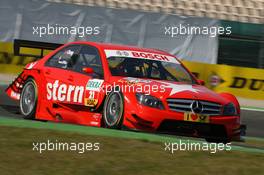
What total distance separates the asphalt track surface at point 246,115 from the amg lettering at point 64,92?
0.84 meters

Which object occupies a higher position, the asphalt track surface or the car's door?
the car's door

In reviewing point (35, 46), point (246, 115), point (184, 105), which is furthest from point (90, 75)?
point (246, 115)

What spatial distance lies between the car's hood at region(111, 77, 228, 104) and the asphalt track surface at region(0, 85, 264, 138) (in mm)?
2231

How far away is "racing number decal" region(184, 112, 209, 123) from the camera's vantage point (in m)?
9.27

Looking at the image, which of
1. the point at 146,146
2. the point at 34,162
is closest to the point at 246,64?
the point at 146,146

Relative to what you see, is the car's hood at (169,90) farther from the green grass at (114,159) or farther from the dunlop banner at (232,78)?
the dunlop banner at (232,78)

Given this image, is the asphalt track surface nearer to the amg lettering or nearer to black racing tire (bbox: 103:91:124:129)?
the amg lettering

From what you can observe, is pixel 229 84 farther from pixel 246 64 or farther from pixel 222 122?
pixel 222 122

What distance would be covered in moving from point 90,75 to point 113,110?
887 mm

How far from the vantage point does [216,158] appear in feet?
25.1

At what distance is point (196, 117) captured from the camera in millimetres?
9305

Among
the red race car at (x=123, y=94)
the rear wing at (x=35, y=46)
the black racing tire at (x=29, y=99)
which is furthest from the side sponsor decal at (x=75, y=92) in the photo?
the rear wing at (x=35, y=46)

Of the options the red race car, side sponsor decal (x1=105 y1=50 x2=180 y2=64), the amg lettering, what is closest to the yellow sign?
the red race car

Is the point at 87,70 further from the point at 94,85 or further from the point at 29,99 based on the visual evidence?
the point at 29,99
